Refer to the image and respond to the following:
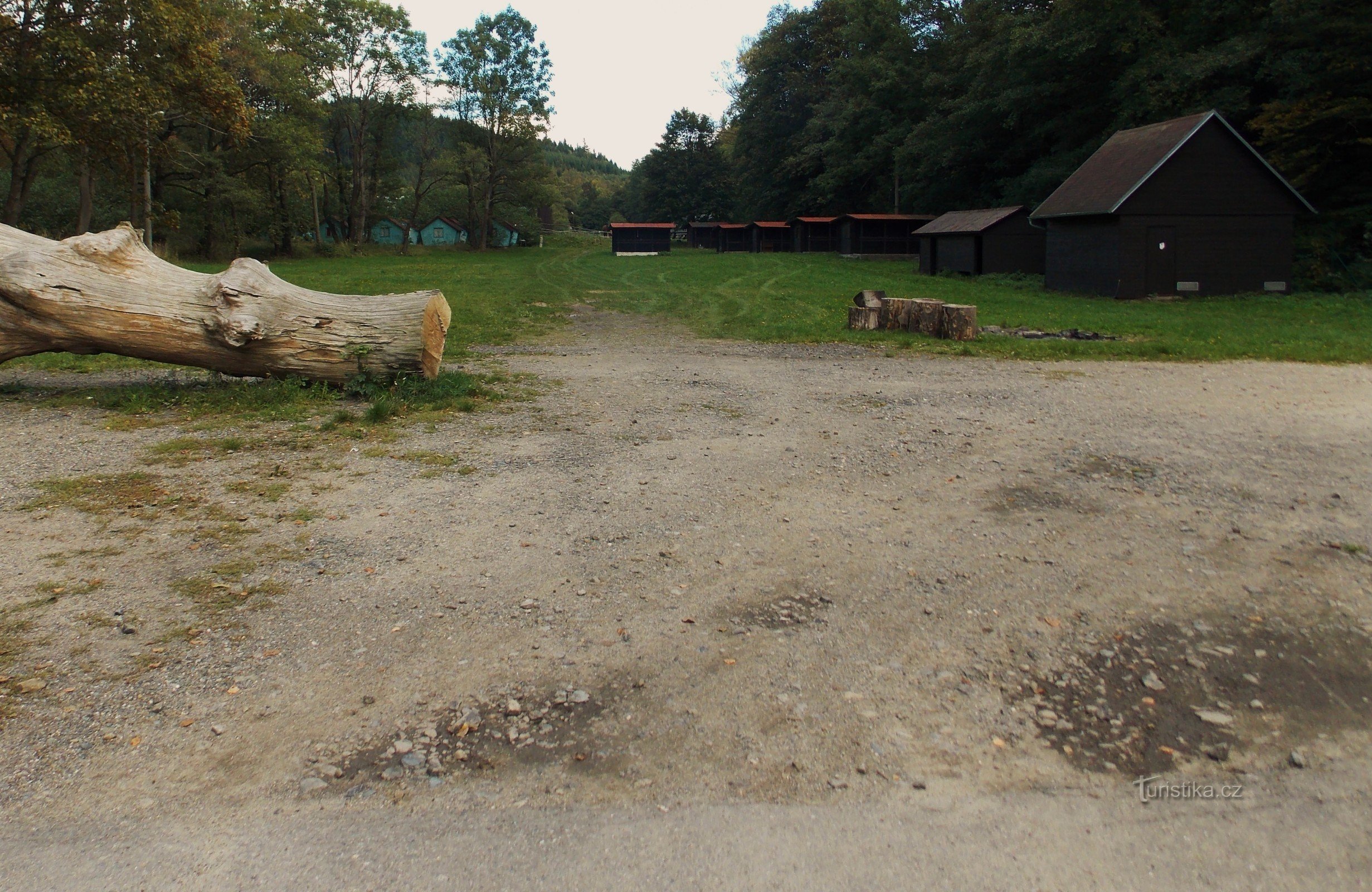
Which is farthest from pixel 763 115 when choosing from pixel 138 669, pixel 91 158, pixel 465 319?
pixel 138 669

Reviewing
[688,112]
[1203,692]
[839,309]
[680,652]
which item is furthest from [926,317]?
[688,112]

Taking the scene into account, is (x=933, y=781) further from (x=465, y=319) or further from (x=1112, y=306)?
(x=1112, y=306)

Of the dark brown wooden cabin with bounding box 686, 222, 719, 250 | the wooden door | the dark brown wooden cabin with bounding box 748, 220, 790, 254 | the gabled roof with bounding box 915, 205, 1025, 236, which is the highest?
the dark brown wooden cabin with bounding box 686, 222, 719, 250

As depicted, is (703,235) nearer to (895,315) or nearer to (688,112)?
(688,112)

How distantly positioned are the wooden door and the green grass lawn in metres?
0.92

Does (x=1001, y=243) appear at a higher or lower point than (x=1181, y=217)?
higher

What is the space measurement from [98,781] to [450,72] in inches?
3161

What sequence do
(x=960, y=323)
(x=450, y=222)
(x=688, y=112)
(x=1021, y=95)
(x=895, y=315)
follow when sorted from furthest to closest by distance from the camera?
(x=450, y=222)
(x=688, y=112)
(x=1021, y=95)
(x=895, y=315)
(x=960, y=323)

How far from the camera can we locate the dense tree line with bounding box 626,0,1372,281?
2906cm

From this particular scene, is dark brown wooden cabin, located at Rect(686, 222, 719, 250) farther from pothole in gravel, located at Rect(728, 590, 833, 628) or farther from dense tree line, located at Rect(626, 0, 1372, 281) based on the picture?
pothole in gravel, located at Rect(728, 590, 833, 628)

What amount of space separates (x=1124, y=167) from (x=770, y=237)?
4748 cm

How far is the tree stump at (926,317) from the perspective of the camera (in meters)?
17.5

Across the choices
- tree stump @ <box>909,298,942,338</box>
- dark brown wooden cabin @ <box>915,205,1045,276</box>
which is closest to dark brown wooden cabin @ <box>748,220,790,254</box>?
dark brown wooden cabin @ <box>915,205,1045,276</box>

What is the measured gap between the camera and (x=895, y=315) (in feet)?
61.6
